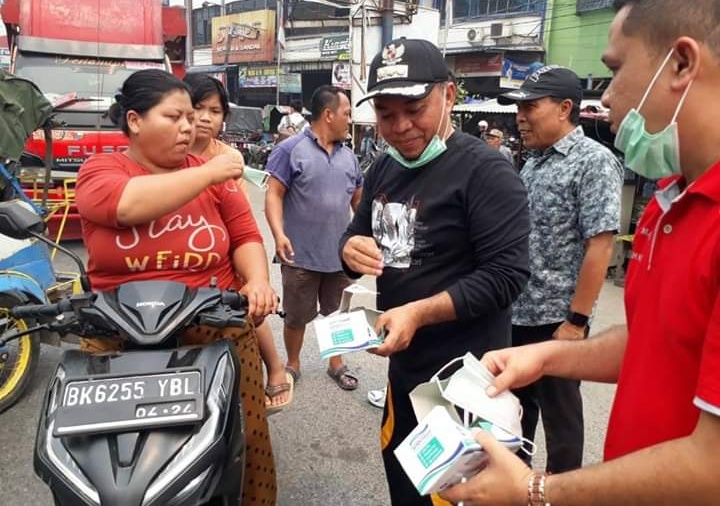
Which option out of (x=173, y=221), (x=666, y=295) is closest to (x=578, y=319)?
(x=666, y=295)

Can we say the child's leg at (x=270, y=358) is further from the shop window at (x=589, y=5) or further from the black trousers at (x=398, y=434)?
the shop window at (x=589, y=5)

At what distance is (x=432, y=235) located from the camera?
171 cm

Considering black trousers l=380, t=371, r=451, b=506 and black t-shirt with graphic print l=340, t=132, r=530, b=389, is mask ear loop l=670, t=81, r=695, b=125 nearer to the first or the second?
black t-shirt with graphic print l=340, t=132, r=530, b=389

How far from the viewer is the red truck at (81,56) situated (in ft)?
22.7

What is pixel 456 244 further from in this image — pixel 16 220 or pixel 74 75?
pixel 74 75

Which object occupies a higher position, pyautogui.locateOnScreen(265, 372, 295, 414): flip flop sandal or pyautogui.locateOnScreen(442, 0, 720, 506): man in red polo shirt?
pyautogui.locateOnScreen(442, 0, 720, 506): man in red polo shirt

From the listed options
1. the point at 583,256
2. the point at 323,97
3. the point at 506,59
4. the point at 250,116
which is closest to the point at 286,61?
the point at 250,116

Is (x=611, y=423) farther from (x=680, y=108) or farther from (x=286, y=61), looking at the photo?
(x=286, y=61)

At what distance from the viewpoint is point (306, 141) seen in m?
3.67

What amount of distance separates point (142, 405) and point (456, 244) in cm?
98

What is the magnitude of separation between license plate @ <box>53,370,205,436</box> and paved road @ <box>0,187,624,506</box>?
1.41 meters

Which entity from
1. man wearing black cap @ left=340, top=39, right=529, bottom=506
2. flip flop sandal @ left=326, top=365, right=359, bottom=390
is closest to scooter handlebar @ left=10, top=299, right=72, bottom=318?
man wearing black cap @ left=340, top=39, right=529, bottom=506

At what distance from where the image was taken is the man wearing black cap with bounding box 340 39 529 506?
5.33ft

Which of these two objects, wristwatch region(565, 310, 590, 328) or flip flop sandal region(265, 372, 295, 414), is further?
flip flop sandal region(265, 372, 295, 414)
